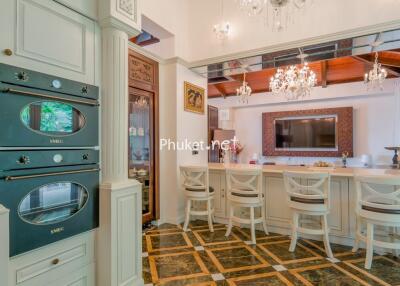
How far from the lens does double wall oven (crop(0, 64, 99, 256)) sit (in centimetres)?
128

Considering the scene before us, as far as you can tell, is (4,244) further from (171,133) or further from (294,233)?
(171,133)

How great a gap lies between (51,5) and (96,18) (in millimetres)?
317

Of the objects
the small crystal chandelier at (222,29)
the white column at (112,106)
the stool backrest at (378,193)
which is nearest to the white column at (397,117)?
the stool backrest at (378,193)

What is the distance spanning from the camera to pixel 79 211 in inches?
65.2

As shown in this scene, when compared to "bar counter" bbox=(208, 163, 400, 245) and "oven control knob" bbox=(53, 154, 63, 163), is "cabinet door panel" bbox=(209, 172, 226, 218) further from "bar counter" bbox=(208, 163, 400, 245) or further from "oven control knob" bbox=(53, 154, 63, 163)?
"oven control knob" bbox=(53, 154, 63, 163)

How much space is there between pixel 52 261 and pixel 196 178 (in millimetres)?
2259

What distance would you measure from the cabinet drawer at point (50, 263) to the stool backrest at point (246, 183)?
2039 mm

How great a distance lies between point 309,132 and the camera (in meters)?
6.80

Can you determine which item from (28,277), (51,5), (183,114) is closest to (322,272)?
(28,277)

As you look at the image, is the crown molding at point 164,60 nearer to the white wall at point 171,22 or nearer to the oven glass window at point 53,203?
the white wall at point 171,22

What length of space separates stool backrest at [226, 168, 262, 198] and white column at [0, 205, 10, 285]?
250 centimetres

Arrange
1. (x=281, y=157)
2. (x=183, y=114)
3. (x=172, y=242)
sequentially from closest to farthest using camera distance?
(x=172, y=242)
(x=183, y=114)
(x=281, y=157)

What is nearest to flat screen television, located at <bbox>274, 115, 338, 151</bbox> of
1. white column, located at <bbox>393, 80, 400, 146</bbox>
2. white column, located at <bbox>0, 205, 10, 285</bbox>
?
white column, located at <bbox>393, 80, 400, 146</bbox>

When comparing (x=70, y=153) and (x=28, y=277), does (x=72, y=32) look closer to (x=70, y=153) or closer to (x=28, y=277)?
(x=70, y=153)
